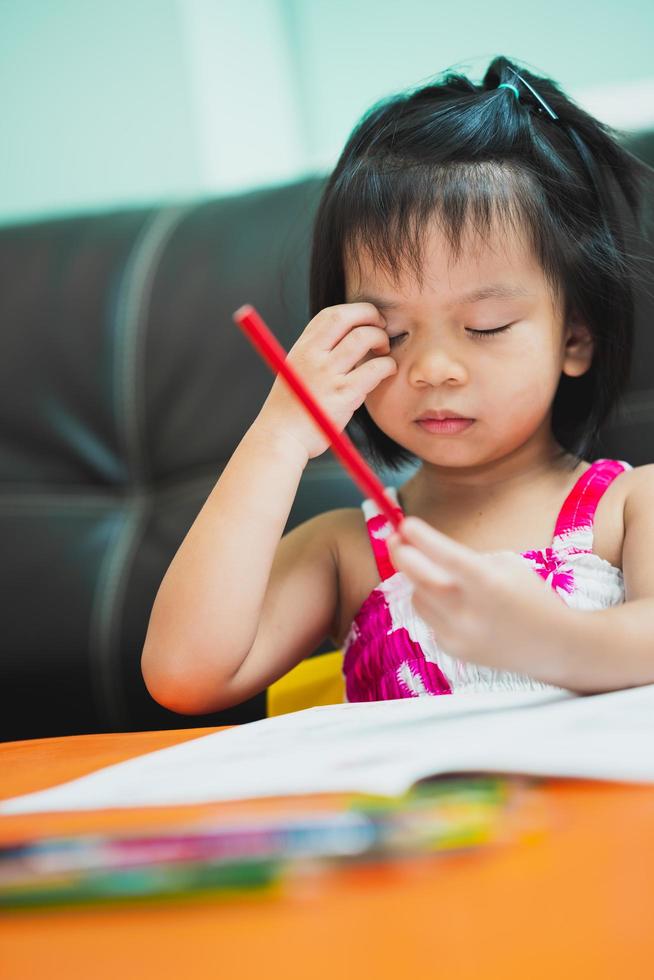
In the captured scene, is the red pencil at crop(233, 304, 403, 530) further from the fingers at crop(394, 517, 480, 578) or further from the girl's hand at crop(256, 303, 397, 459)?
the girl's hand at crop(256, 303, 397, 459)

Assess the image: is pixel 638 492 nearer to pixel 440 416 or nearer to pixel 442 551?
pixel 440 416

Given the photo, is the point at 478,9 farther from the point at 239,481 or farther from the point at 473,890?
the point at 473,890

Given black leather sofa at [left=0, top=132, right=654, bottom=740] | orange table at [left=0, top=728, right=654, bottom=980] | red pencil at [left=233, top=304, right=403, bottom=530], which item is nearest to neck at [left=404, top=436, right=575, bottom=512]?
black leather sofa at [left=0, top=132, right=654, bottom=740]

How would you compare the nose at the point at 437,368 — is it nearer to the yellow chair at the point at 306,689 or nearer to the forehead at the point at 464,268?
the forehead at the point at 464,268

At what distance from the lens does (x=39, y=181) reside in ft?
5.27

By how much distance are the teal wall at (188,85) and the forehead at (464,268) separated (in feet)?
2.35

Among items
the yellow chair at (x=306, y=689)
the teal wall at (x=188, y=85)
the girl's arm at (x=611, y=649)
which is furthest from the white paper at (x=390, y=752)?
the teal wall at (x=188, y=85)

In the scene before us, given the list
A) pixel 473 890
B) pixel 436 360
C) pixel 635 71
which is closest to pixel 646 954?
pixel 473 890

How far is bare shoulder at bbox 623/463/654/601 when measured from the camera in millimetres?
724

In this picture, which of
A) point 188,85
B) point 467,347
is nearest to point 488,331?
point 467,347

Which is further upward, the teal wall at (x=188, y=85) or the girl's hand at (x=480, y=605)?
the teal wall at (x=188, y=85)

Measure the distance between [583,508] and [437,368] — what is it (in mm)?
169

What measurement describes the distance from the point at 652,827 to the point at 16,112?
1.50 m

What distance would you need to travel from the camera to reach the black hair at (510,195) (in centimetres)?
77
